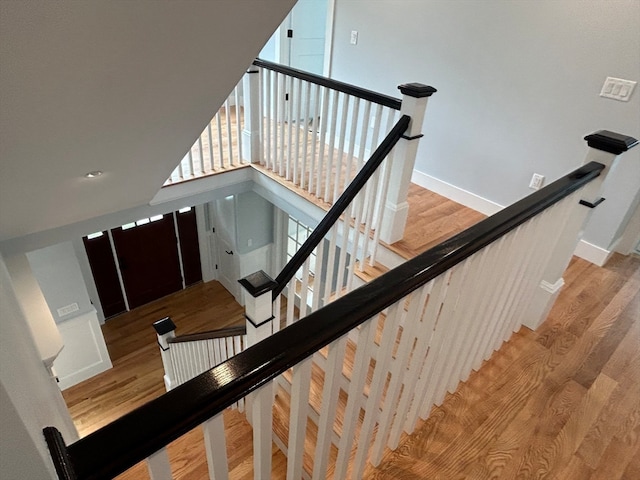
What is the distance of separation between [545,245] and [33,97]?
1.98m

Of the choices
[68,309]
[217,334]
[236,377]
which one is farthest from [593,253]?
[68,309]

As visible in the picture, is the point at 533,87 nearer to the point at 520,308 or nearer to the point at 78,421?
the point at 520,308

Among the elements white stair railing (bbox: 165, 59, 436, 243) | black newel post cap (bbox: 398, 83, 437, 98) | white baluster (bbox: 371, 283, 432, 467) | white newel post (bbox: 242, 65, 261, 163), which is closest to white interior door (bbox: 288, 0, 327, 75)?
white stair railing (bbox: 165, 59, 436, 243)

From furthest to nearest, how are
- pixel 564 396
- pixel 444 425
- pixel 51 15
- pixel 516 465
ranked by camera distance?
1. pixel 564 396
2. pixel 444 425
3. pixel 516 465
4. pixel 51 15

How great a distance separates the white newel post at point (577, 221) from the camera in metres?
1.81

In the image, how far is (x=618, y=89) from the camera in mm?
2631

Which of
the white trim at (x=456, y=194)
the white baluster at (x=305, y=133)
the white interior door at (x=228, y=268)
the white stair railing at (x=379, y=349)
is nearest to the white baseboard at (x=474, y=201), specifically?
the white trim at (x=456, y=194)

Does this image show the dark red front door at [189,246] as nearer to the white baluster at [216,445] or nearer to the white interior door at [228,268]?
the white interior door at [228,268]

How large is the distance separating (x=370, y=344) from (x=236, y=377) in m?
0.41

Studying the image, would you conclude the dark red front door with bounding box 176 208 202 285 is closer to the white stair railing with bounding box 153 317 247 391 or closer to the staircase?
the white stair railing with bounding box 153 317 247 391

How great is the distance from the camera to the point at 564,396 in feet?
6.10

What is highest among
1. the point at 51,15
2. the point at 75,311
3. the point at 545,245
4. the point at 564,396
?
the point at 51,15

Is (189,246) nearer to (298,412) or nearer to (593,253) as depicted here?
(593,253)

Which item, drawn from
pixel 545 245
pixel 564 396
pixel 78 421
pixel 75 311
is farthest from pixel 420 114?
pixel 78 421
